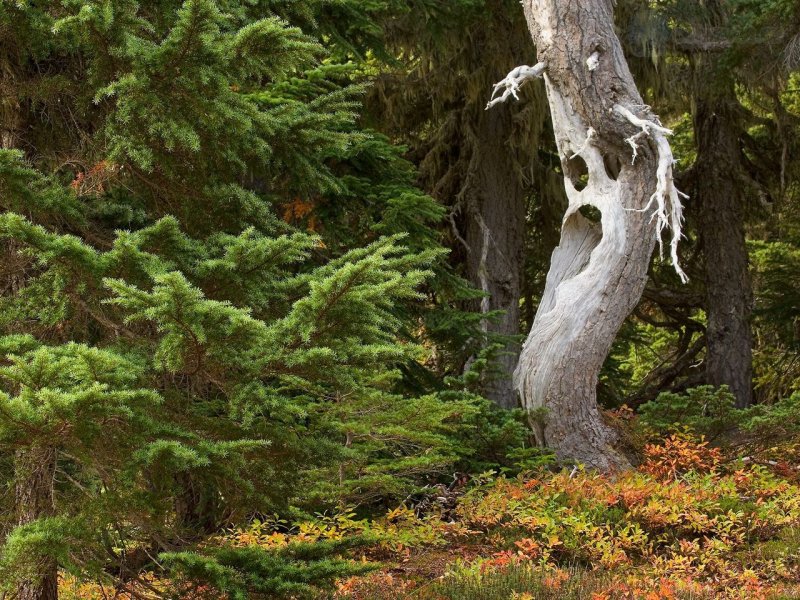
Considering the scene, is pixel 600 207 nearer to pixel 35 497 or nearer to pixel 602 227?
pixel 602 227

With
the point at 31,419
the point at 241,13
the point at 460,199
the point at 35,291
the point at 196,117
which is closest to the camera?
the point at 31,419

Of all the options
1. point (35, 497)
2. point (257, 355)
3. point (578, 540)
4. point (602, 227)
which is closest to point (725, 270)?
point (602, 227)

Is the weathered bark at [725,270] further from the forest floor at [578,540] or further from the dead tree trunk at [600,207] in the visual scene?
the forest floor at [578,540]

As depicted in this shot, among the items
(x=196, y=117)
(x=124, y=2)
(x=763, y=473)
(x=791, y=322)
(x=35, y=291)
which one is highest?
(x=124, y=2)

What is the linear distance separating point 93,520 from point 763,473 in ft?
21.2

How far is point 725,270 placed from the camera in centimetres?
1363

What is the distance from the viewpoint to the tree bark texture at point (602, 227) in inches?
368

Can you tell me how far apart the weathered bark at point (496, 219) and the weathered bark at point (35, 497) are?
8.02 metres

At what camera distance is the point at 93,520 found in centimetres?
468

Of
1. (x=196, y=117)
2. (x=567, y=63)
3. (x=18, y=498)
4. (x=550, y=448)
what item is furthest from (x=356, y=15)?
(x=18, y=498)

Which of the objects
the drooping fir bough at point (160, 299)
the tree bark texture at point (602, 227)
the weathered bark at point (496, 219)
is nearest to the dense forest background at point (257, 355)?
the drooping fir bough at point (160, 299)

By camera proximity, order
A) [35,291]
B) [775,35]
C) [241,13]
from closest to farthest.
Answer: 1. [35,291]
2. [241,13]
3. [775,35]

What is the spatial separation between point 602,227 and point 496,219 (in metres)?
3.15

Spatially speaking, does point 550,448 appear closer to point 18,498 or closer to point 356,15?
point 356,15
